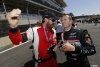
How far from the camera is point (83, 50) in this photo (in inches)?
97.6

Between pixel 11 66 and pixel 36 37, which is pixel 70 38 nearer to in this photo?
pixel 36 37

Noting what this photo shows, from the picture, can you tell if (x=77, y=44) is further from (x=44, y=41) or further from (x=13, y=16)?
(x=13, y=16)

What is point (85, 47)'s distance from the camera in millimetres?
2523

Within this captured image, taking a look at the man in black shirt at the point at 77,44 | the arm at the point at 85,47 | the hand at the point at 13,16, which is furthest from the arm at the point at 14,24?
the arm at the point at 85,47

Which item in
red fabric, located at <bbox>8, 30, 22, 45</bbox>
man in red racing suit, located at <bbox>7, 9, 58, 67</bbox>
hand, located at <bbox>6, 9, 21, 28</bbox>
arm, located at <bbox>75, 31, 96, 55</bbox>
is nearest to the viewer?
hand, located at <bbox>6, 9, 21, 28</bbox>

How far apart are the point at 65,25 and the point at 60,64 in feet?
11.6

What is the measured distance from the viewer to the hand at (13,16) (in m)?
2.00

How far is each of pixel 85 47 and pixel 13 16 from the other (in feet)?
4.14

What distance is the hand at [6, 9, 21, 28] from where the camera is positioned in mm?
2000

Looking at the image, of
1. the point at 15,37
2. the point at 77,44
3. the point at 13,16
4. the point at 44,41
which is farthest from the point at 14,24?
the point at 77,44

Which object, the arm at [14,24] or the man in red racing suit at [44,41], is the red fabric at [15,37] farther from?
the man in red racing suit at [44,41]

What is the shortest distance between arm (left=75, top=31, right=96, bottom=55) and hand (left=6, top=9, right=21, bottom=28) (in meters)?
1.04

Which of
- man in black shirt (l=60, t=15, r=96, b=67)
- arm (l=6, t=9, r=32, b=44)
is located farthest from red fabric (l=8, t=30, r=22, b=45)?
man in black shirt (l=60, t=15, r=96, b=67)

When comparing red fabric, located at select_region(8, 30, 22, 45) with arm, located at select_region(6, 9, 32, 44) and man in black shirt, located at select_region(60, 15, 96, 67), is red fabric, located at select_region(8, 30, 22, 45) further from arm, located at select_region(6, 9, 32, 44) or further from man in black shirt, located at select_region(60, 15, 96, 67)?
man in black shirt, located at select_region(60, 15, 96, 67)
